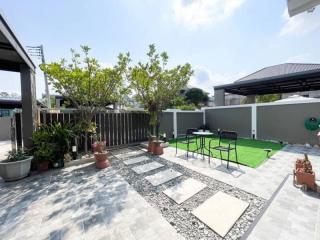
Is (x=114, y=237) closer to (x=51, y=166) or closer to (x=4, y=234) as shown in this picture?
(x=4, y=234)

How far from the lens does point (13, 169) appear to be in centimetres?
371

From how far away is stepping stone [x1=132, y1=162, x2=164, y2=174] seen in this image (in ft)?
14.1

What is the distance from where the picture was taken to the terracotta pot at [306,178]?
2.96 metres

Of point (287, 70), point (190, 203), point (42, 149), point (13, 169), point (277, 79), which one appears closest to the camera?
point (190, 203)

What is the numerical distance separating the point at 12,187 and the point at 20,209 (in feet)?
4.17

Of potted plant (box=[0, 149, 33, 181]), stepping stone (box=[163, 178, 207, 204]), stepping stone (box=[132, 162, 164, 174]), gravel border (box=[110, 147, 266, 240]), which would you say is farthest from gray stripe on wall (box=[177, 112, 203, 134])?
potted plant (box=[0, 149, 33, 181])

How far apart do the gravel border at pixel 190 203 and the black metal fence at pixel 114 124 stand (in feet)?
9.41

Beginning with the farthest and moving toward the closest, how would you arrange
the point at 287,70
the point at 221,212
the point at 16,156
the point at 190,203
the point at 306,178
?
the point at 287,70 < the point at 16,156 < the point at 306,178 < the point at 190,203 < the point at 221,212

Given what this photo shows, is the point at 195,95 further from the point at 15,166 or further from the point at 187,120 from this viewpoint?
the point at 15,166

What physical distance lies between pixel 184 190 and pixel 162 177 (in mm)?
799

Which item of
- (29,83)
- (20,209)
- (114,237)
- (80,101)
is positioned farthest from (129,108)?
(114,237)

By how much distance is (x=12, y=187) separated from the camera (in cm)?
345

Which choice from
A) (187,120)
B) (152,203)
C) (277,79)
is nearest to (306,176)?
(152,203)

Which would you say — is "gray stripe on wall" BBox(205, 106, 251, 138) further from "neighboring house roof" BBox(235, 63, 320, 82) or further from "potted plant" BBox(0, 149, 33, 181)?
"potted plant" BBox(0, 149, 33, 181)
